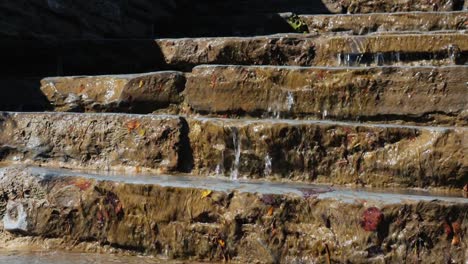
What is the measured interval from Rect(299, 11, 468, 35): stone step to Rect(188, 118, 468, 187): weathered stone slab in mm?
2210

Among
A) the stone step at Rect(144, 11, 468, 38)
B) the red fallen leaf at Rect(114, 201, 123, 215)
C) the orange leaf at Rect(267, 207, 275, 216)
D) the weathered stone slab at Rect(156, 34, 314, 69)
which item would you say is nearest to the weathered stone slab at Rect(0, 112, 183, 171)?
the red fallen leaf at Rect(114, 201, 123, 215)

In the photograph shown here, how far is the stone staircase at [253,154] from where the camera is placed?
3195mm

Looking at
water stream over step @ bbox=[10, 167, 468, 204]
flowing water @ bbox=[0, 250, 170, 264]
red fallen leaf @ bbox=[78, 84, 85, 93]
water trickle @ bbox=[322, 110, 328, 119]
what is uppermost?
red fallen leaf @ bbox=[78, 84, 85, 93]

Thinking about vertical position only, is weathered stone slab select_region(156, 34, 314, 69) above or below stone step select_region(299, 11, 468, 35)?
below

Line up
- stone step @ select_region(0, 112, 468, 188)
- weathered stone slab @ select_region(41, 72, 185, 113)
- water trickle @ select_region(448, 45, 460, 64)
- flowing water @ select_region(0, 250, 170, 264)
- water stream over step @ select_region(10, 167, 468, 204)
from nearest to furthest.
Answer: water stream over step @ select_region(10, 167, 468, 204) < flowing water @ select_region(0, 250, 170, 264) < stone step @ select_region(0, 112, 468, 188) < weathered stone slab @ select_region(41, 72, 185, 113) < water trickle @ select_region(448, 45, 460, 64)

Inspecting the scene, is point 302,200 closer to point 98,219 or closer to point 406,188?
point 406,188

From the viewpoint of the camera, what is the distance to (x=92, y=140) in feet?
14.0

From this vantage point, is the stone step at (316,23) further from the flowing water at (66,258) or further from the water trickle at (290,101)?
the flowing water at (66,258)

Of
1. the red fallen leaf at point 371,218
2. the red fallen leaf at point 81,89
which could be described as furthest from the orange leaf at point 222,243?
the red fallen leaf at point 81,89

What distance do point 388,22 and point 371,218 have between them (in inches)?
123

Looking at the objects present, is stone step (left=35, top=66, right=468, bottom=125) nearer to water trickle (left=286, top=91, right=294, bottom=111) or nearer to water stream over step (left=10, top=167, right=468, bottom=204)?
water trickle (left=286, top=91, right=294, bottom=111)

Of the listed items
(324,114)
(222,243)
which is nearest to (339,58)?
(324,114)

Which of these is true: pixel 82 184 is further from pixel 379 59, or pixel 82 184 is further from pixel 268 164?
pixel 379 59

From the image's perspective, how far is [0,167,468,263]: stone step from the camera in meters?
3.05
